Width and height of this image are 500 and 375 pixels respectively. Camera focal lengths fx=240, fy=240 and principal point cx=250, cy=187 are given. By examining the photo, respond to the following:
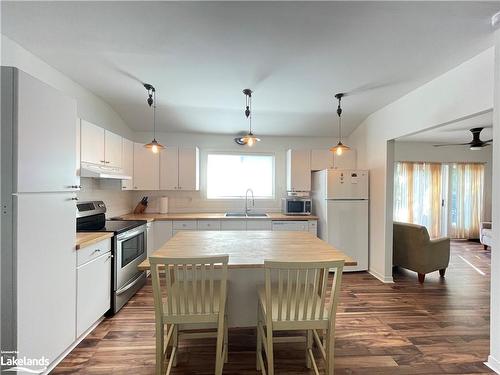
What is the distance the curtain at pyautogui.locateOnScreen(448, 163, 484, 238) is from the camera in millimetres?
6059

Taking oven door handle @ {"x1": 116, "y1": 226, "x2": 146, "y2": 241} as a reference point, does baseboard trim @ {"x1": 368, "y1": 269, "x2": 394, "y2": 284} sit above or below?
below

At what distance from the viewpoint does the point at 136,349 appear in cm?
210

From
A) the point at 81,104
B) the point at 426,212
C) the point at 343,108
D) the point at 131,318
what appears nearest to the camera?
the point at 131,318

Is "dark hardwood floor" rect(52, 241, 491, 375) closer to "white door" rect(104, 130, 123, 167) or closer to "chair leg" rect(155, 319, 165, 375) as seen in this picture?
"chair leg" rect(155, 319, 165, 375)

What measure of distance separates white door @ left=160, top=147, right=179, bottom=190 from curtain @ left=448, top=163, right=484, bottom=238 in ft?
21.8

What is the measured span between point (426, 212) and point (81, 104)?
735cm

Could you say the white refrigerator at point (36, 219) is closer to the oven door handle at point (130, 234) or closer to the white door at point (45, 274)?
the white door at point (45, 274)

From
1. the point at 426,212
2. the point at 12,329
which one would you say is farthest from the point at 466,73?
the point at 426,212

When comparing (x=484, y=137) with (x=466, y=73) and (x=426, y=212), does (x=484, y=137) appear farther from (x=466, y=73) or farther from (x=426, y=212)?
(x=466, y=73)

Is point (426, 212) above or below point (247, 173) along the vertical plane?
below

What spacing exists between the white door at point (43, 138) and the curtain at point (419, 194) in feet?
21.0

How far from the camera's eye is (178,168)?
4.24 m

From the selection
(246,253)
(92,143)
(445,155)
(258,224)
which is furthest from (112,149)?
(445,155)

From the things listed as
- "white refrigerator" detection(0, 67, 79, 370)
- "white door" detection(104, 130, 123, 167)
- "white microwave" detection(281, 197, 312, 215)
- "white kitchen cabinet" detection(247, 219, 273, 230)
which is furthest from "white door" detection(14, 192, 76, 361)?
"white microwave" detection(281, 197, 312, 215)
